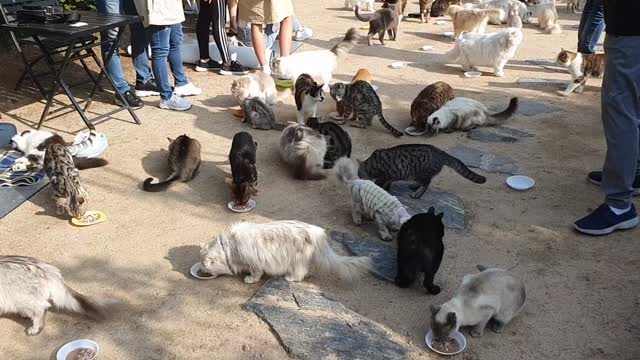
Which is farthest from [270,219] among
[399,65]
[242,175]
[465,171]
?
[399,65]

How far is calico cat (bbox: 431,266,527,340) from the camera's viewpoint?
2.91m

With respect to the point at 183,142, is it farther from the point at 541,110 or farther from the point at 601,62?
the point at 601,62

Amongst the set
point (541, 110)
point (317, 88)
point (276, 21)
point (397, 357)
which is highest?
point (276, 21)

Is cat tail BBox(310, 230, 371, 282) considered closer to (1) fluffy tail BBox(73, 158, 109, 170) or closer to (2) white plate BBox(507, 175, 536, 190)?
(2) white plate BBox(507, 175, 536, 190)

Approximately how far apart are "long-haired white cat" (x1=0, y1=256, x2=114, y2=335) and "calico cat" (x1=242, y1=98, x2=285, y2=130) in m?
3.18

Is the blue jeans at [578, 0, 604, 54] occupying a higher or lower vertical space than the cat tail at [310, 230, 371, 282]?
higher

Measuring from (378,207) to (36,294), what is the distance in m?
2.40

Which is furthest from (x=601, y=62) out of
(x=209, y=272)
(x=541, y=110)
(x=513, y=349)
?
(x=209, y=272)

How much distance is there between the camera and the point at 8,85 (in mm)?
7059

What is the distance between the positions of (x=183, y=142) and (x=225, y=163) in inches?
20.1

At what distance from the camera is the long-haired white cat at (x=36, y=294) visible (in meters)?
3.05

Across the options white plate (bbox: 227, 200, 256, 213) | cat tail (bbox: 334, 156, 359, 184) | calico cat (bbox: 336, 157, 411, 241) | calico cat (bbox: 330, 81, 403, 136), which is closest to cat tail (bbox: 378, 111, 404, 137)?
calico cat (bbox: 330, 81, 403, 136)

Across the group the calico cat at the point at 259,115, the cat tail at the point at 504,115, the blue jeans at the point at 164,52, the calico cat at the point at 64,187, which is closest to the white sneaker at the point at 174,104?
the blue jeans at the point at 164,52

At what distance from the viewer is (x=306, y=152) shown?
189 inches
